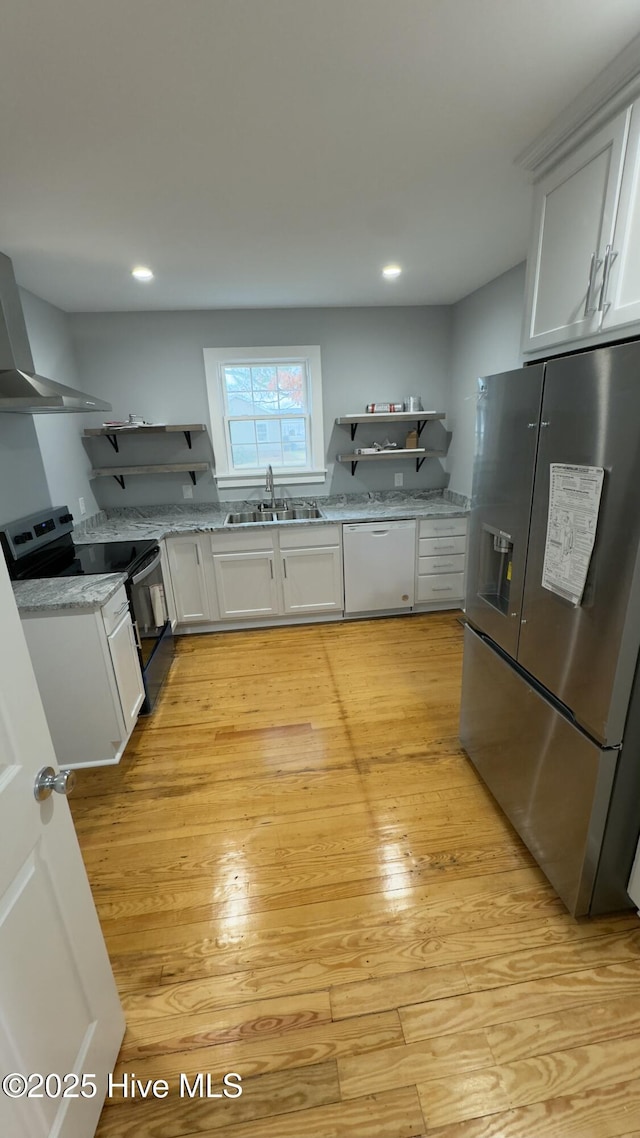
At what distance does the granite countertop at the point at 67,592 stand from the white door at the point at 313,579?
1.48 metres

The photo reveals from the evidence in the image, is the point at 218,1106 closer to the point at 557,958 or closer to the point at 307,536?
the point at 557,958

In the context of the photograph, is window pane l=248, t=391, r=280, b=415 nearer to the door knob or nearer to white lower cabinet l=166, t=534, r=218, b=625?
white lower cabinet l=166, t=534, r=218, b=625

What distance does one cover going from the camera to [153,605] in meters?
2.75

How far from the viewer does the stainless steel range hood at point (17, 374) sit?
202cm

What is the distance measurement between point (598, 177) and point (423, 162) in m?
0.66

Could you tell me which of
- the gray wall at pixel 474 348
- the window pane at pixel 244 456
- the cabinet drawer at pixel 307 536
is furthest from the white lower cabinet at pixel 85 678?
the gray wall at pixel 474 348

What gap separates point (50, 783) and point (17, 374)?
194 cm

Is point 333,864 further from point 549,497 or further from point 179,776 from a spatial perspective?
point 549,497

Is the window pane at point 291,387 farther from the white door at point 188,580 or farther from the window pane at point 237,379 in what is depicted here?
the white door at point 188,580

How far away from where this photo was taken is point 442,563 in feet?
12.1

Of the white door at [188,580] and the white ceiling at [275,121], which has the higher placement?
the white ceiling at [275,121]

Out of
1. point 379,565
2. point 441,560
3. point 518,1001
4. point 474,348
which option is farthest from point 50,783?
point 474,348

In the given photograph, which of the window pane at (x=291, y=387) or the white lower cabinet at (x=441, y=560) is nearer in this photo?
the white lower cabinet at (x=441, y=560)

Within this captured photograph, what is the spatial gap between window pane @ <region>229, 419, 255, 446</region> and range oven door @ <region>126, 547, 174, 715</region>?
140 cm
